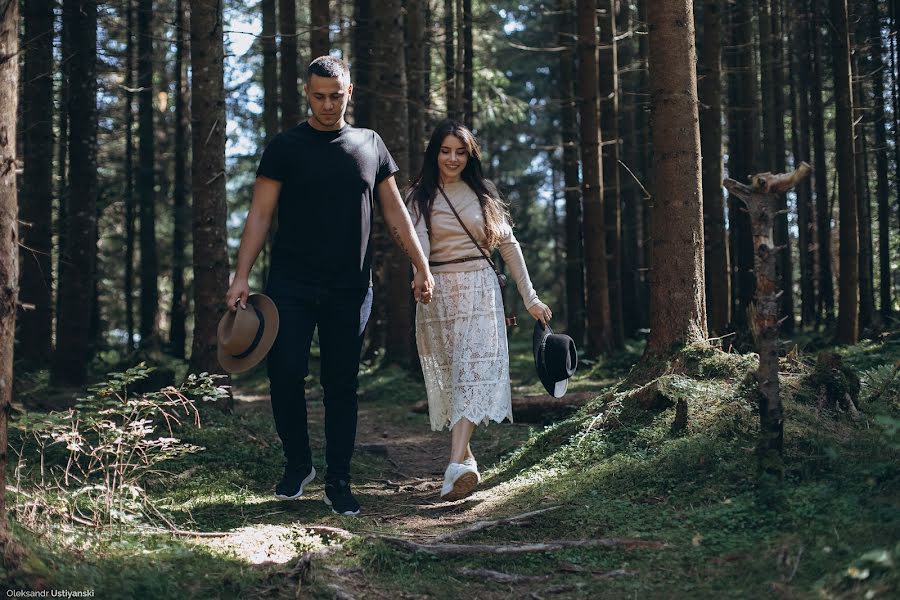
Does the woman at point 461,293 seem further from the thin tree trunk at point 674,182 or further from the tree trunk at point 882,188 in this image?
the tree trunk at point 882,188

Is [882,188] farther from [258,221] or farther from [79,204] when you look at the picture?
[258,221]

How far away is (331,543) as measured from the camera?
17.1 ft

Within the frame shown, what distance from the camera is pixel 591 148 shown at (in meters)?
16.1

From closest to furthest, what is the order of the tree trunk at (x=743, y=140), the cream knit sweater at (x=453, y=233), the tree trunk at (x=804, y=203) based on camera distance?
the cream knit sweater at (x=453, y=233) < the tree trunk at (x=743, y=140) < the tree trunk at (x=804, y=203)

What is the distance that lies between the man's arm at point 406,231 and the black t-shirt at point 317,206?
1.00ft

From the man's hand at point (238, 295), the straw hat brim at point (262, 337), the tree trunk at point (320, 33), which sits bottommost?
the straw hat brim at point (262, 337)

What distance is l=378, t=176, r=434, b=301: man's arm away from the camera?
21.5 ft

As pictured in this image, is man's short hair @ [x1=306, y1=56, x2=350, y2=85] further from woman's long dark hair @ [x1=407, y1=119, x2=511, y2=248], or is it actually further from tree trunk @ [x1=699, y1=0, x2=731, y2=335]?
tree trunk @ [x1=699, y1=0, x2=731, y2=335]

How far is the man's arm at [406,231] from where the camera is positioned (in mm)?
6559

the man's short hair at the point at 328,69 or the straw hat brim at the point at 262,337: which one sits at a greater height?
the man's short hair at the point at 328,69

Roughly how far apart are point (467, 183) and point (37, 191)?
34.8 feet

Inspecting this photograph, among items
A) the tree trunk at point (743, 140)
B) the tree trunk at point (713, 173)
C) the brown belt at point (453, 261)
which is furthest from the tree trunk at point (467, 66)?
the brown belt at point (453, 261)

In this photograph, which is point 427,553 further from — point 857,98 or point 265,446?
point 857,98

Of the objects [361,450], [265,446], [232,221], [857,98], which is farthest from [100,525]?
[232,221]
